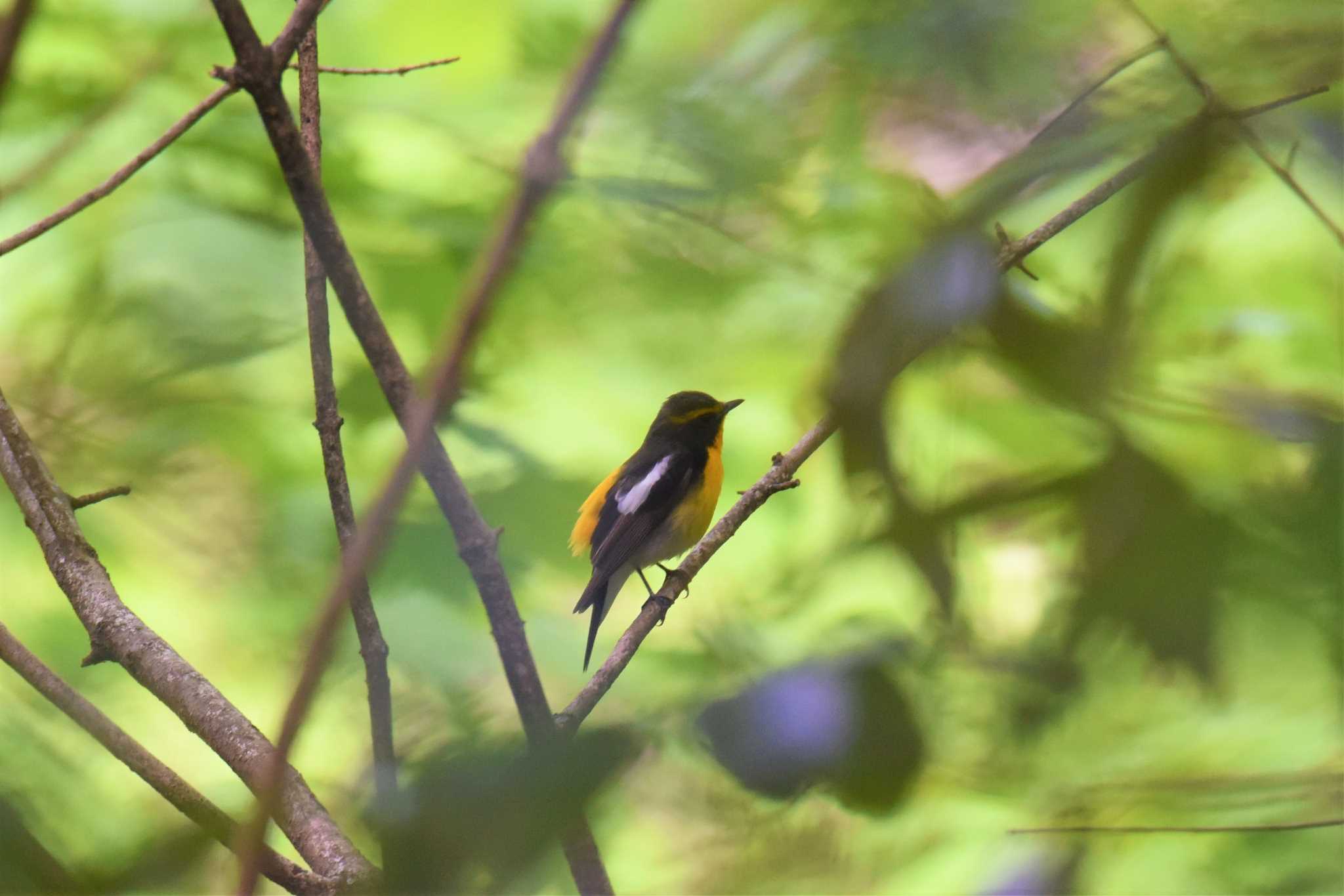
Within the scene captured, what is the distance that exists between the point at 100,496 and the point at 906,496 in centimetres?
58

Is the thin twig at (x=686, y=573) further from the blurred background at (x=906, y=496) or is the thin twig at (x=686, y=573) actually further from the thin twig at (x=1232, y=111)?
the thin twig at (x=1232, y=111)

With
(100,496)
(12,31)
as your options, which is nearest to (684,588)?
(100,496)

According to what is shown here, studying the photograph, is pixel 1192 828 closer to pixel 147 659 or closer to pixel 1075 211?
pixel 1075 211

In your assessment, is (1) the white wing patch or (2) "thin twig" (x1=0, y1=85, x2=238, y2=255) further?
(1) the white wing patch

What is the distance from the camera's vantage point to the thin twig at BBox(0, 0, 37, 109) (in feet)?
0.96

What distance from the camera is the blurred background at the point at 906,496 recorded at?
1.25ft

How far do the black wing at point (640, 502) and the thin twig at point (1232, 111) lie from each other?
1.22 meters

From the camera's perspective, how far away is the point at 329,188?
1235 millimetres

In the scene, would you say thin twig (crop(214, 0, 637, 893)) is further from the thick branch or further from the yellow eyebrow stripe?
the yellow eyebrow stripe

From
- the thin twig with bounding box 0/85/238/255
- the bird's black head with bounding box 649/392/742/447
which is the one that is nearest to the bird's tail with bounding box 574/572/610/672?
the bird's black head with bounding box 649/392/742/447

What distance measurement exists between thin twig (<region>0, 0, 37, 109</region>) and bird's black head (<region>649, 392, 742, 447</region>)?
1.46 meters

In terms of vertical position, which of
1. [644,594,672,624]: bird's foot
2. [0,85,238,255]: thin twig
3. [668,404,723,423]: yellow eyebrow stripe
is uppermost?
[668,404,723,423]: yellow eyebrow stripe

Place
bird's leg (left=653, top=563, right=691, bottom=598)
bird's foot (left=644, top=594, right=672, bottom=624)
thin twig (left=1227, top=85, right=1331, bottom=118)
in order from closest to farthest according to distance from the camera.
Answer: thin twig (left=1227, top=85, right=1331, bottom=118) → bird's foot (left=644, top=594, right=672, bottom=624) → bird's leg (left=653, top=563, right=691, bottom=598)

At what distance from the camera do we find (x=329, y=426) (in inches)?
29.2
